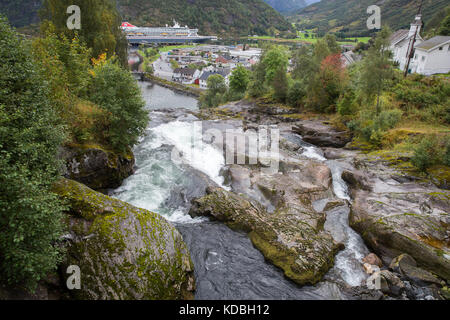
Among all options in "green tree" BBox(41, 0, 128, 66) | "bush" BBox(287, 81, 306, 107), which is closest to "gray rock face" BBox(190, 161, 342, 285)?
"green tree" BBox(41, 0, 128, 66)

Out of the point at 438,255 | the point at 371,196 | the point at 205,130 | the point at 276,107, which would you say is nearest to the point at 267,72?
the point at 276,107

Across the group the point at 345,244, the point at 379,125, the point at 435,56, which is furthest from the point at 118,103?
the point at 435,56

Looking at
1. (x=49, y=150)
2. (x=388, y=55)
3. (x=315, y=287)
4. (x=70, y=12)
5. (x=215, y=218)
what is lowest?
(x=315, y=287)

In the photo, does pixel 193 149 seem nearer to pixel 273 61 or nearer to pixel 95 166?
pixel 95 166

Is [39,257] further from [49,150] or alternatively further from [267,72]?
[267,72]

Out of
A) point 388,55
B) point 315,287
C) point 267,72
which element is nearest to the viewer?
point 315,287

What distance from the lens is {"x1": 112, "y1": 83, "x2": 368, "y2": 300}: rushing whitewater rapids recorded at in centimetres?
1125

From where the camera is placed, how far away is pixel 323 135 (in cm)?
3080

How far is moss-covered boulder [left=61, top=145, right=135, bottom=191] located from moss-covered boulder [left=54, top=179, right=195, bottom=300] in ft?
17.1

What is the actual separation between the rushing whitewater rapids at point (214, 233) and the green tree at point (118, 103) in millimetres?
3500

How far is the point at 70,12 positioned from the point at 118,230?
92.7ft

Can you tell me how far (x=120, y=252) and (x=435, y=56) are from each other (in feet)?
179

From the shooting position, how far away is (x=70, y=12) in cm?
2672

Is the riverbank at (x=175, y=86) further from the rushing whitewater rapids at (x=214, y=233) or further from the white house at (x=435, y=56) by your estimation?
the rushing whitewater rapids at (x=214, y=233)
